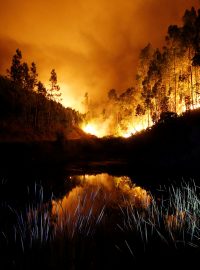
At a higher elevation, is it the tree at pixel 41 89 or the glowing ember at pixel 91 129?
the tree at pixel 41 89

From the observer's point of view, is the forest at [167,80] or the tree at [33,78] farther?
the tree at [33,78]

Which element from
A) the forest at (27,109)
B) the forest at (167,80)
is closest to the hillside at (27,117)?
the forest at (27,109)

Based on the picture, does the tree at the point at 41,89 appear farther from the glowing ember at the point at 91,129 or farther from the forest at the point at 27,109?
the glowing ember at the point at 91,129

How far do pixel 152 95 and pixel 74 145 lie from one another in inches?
860

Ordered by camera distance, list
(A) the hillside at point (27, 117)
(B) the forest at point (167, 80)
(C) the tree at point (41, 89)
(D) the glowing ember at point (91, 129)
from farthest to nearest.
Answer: (D) the glowing ember at point (91, 129)
(C) the tree at point (41, 89)
(A) the hillside at point (27, 117)
(B) the forest at point (167, 80)

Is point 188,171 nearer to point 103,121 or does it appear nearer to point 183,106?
point 183,106

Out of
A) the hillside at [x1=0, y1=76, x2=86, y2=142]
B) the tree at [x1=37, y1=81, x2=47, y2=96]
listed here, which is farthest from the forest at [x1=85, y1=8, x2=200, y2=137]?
the tree at [x1=37, y1=81, x2=47, y2=96]

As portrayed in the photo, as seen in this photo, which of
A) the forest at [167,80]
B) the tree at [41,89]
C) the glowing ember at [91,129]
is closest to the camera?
the forest at [167,80]

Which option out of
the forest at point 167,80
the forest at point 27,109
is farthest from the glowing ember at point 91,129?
the forest at point 167,80

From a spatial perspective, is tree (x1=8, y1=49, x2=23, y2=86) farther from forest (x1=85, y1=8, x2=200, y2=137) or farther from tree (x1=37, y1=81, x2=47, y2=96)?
forest (x1=85, y1=8, x2=200, y2=137)

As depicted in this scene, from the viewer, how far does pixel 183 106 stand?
60.1 m

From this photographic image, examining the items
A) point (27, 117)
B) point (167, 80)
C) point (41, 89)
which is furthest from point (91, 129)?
point (167, 80)

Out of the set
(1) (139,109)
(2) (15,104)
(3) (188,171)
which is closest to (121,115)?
(1) (139,109)

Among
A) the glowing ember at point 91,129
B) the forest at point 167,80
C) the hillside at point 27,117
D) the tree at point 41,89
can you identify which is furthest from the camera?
the glowing ember at point 91,129
